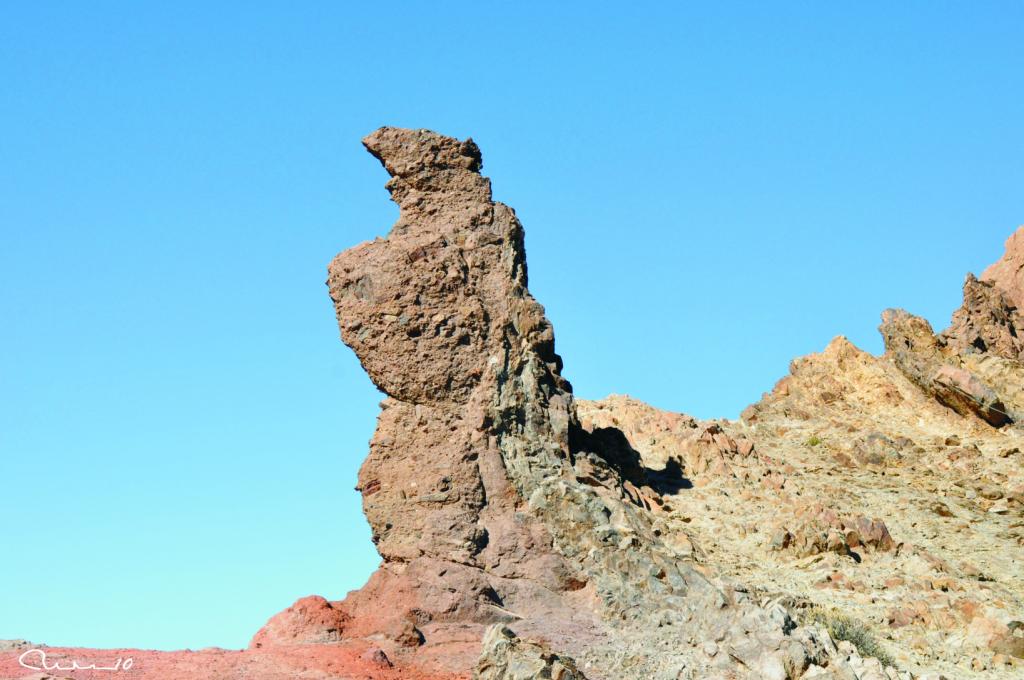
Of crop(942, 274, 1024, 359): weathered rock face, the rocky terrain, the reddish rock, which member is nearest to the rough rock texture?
the rocky terrain

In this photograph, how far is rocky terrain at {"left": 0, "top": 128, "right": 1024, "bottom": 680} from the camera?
20969mm

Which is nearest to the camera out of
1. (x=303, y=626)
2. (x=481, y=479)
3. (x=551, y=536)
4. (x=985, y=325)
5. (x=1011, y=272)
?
(x=303, y=626)

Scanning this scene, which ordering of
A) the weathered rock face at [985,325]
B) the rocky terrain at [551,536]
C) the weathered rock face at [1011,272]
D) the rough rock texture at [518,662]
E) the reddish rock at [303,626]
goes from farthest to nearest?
1. the weathered rock face at [1011,272]
2. the weathered rock face at [985,325]
3. the reddish rock at [303,626]
4. the rocky terrain at [551,536]
5. the rough rock texture at [518,662]

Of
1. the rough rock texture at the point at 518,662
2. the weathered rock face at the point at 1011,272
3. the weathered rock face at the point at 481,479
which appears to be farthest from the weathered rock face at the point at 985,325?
the rough rock texture at the point at 518,662

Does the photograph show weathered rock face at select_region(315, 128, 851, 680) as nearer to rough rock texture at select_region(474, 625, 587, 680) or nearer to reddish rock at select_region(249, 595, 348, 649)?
rough rock texture at select_region(474, 625, 587, 680)

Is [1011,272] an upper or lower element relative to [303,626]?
upper

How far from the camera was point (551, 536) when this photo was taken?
75.9 ft

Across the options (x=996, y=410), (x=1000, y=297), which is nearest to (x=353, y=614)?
(x=996, y=410)

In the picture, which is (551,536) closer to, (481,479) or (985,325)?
(481,479)

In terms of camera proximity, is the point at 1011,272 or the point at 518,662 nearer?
the point at 518,662

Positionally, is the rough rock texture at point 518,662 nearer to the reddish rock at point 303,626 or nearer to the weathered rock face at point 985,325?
the reddish rock at point 303,626

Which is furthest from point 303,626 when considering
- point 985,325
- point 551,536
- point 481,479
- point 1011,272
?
point 1011,272

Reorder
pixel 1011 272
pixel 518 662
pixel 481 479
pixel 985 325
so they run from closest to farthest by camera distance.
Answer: pixel 518 662 < pixel 481 479 < pixel 985 325 < pixel 1011 272

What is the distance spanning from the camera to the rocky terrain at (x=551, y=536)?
20969mm
